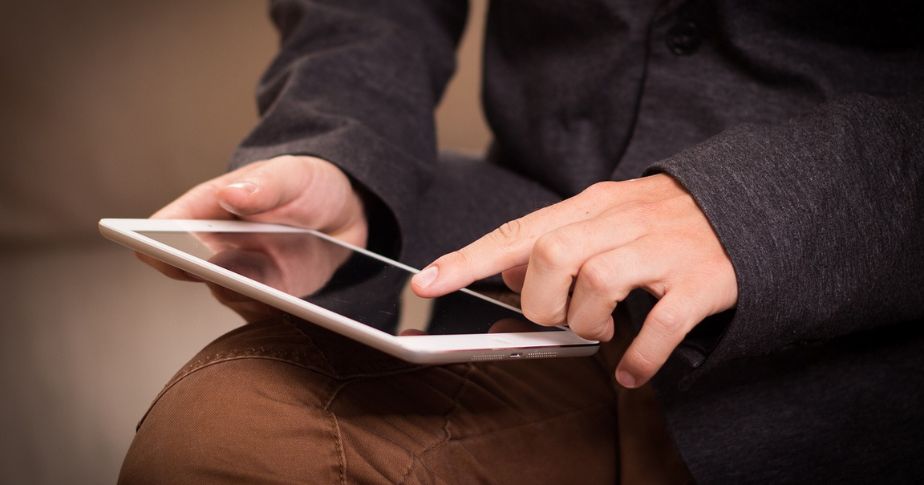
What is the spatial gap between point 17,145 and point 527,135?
860 millimetres

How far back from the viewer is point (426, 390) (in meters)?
0.37

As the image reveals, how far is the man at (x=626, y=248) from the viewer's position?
0.31 m

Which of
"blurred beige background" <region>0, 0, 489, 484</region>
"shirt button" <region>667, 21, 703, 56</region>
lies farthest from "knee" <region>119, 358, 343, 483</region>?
"blurred beige background" <region>0, 0, 489, 484</region>

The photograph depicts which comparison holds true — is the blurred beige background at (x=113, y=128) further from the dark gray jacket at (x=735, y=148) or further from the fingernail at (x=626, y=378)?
the fingernail at (x=626, y=378)

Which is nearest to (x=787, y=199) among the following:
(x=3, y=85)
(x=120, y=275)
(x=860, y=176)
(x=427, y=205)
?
(x=860, y=176)

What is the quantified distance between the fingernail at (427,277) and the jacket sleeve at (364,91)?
171 millimetres

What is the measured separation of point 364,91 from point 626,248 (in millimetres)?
323

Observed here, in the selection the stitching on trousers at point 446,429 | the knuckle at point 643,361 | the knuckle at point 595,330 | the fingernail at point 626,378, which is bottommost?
the stitching on trousers at point 446,429

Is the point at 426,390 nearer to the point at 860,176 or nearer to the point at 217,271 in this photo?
the point at 217,271

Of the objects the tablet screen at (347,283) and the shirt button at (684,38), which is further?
the shirt button at (684,38)

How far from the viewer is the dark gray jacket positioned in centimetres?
33

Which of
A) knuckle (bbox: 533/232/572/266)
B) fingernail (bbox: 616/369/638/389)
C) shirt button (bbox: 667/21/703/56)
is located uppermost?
shirt button (bbox: 667/21/703/56)

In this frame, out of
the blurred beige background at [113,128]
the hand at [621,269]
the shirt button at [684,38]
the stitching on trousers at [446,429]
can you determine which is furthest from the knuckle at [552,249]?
the blurred beige background at [113,128]

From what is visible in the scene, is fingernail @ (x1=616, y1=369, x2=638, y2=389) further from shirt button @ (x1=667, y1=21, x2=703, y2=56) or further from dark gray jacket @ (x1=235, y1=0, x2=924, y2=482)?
shirt button @ (x1=667, y1=21, x2=703, y2=56)
